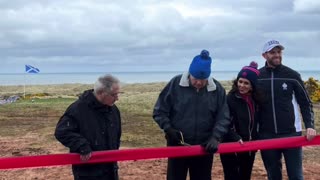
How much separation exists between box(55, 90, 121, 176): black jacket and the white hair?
0.13m

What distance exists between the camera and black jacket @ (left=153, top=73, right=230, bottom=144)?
5.30 metres

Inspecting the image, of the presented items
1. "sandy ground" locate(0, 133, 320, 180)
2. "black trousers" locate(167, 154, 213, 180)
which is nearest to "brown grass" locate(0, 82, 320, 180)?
"sandy ground" locate(0, 133, 320, 180)

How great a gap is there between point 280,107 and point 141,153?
161 cm

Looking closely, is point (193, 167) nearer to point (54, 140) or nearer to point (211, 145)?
point (211, 145)

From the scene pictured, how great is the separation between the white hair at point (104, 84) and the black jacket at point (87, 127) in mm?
126

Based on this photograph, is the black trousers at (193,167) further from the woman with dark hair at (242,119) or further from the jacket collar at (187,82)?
the jacket collar at (187,82)

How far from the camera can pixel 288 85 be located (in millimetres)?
5645

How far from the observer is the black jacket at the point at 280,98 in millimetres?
5648

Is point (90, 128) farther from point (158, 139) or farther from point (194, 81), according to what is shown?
point (158, 139)

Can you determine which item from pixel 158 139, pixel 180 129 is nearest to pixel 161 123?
pixel 180 129

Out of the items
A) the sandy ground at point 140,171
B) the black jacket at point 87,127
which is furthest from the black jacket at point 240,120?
the sandy ground at point 140,171

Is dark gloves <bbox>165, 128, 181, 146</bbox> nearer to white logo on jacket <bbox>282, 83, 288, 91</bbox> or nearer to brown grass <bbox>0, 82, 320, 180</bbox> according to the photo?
brown grass <bbox>0, 82, 320, 180</bbox>

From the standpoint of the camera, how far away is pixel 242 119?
557 centimetres

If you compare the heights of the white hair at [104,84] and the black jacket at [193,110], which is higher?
Answer: the white hair at [104,84]
